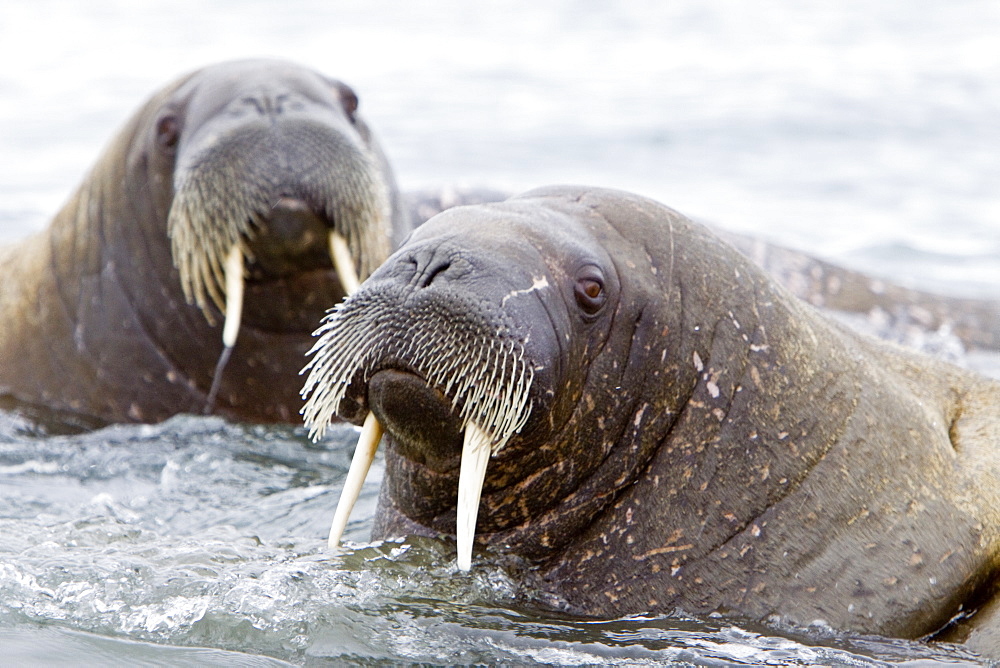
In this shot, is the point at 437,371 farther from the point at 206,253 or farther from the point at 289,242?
the point at 206,253

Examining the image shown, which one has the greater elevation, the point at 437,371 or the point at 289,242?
the point at 437,371

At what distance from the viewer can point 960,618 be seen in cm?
471

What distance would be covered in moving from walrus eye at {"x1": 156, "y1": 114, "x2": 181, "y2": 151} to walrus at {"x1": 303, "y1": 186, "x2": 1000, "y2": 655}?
11.0ft

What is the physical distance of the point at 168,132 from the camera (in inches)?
309

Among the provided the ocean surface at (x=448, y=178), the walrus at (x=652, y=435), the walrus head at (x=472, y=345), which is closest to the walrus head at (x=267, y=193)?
the ocean surface at (x=448, y=178)

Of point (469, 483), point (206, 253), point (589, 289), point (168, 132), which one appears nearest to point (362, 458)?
point (469, 483)

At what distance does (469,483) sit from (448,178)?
1479 centimetres

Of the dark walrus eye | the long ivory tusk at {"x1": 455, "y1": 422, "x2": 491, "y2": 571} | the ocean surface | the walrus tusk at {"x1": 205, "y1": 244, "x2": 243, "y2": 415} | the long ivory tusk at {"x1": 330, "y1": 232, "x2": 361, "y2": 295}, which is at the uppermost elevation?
the dark walrus eye

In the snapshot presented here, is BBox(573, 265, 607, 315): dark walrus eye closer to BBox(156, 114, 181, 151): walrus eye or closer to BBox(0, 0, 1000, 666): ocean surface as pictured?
BBox(0, 0, 1000, 666): ocean surface

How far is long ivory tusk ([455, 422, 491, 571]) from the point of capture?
4.29 meters

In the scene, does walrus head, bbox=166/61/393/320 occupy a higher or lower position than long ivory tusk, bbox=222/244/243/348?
higher

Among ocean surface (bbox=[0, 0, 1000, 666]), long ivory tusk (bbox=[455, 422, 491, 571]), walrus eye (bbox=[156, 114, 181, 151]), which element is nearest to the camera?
long ivory tusk (bbox=[455, 422, 491, 571])

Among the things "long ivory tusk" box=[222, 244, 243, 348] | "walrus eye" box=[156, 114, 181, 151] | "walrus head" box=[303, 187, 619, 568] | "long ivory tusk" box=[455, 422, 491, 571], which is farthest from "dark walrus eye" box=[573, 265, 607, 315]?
"walrus eye" box=[156, 114, 181, 151]

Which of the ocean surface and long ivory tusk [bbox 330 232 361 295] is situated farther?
long ivory tusk [bbox 330 232 361 295]
